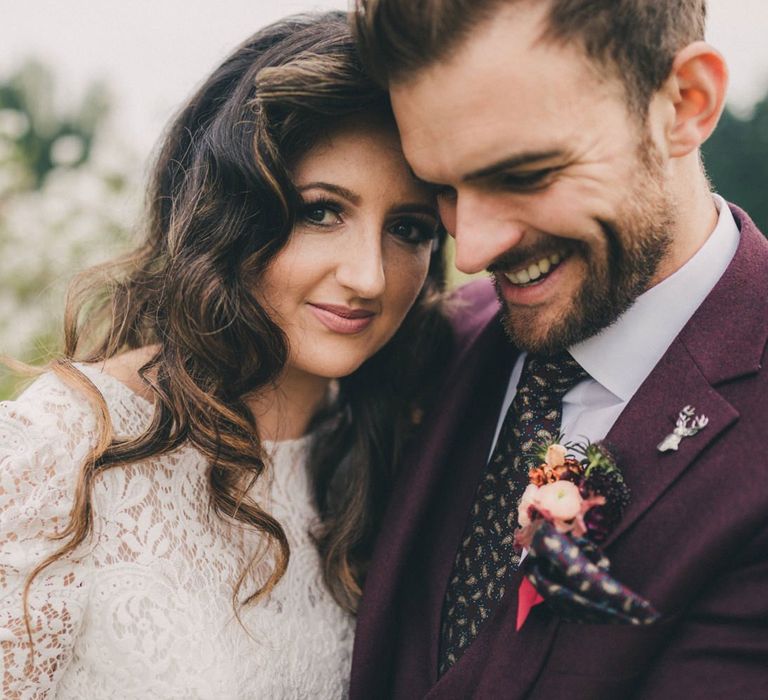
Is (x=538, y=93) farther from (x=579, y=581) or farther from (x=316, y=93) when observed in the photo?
(x=579, y=581)

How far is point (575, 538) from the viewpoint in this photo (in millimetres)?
1812

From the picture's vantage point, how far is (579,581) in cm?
169

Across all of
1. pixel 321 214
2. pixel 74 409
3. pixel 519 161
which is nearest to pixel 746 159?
pixel 321 214

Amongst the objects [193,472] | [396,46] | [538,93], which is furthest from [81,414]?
[538,93]

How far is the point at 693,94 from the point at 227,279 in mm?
1335

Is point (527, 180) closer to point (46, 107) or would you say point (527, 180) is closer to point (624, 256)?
point (624, 256)

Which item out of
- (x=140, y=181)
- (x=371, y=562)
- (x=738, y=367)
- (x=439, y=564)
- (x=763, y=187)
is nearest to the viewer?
(x=738, y=367)

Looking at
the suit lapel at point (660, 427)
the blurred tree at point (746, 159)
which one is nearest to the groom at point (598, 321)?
the suit lapel at point (660, 427)

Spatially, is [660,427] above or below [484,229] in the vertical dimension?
below

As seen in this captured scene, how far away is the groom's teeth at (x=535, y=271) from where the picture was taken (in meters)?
2.11

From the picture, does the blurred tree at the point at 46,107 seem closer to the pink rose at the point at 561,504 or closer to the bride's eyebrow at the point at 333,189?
the bride's eyebrow at the point at 333,189

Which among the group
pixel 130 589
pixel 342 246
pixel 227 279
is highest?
pixel 342 246

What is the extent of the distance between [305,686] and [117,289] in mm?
1364

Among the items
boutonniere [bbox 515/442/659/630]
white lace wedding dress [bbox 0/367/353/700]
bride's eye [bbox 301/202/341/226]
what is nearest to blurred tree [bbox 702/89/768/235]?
bride's eye [bbox 301/202/341/226]
